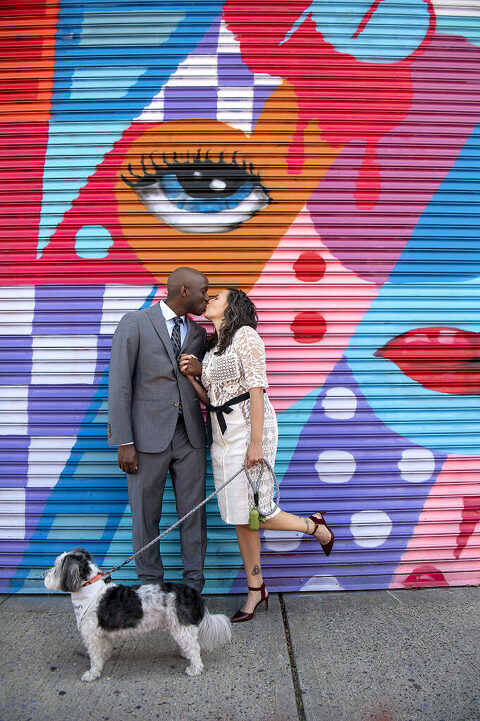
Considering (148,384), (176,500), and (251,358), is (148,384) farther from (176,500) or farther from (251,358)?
(176,500)

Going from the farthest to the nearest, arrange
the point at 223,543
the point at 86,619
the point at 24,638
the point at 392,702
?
the point at 223,543 → the point at 24,638 → the point at 86,619 → the point at 392,702

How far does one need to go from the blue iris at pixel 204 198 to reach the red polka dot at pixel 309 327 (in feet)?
3.07

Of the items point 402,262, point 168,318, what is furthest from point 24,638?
point 402,262

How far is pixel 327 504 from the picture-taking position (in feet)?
13.2

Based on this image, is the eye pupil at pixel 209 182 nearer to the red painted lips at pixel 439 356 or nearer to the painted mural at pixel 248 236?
the painted mural at pixel 248 236

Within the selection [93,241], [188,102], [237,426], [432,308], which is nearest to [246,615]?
[237,426]

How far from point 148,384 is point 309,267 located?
147cm

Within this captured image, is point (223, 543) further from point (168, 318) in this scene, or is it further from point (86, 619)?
point (168, 318)

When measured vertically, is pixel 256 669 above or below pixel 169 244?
below

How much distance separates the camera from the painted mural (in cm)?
398

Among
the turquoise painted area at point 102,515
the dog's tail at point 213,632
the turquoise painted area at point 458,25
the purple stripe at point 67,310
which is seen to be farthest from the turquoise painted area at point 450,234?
the dog's tail at point 213,632

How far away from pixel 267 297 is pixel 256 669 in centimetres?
236

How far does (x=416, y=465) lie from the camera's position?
13.3 ft

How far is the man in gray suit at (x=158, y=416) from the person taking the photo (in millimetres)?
3348
